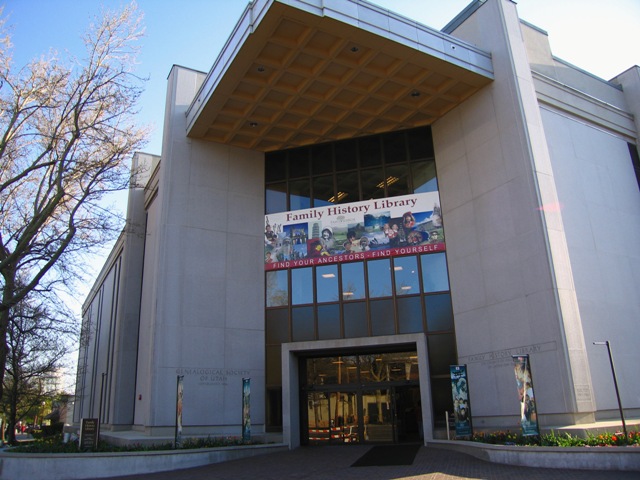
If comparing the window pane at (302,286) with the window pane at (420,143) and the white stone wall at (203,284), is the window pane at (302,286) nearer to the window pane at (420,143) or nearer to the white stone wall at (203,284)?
the white stone wall at (203,284)

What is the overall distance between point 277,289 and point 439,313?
6.89m

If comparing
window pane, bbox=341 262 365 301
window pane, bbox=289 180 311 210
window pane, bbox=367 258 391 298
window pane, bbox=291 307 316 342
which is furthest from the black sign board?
window pane, bbox=289 180 311 210

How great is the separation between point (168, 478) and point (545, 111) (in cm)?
1793

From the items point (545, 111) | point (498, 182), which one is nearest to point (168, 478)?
point (498, 182)

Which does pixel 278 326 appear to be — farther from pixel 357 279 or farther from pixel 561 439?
pixel 561 439

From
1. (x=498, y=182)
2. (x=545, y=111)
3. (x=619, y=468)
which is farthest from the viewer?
(x=545, y=111)

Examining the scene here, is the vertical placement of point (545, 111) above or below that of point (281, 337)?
above

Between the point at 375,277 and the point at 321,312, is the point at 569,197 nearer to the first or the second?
the point at 375,277

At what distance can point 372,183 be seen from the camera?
23.0m

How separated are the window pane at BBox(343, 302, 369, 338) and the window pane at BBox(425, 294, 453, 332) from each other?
2520 mm

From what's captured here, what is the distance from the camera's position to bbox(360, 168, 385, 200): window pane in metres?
22.7

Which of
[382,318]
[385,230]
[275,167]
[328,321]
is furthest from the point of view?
[275,167]

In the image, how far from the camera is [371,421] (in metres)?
20.6

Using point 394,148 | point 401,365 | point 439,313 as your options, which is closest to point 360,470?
point 401,365
